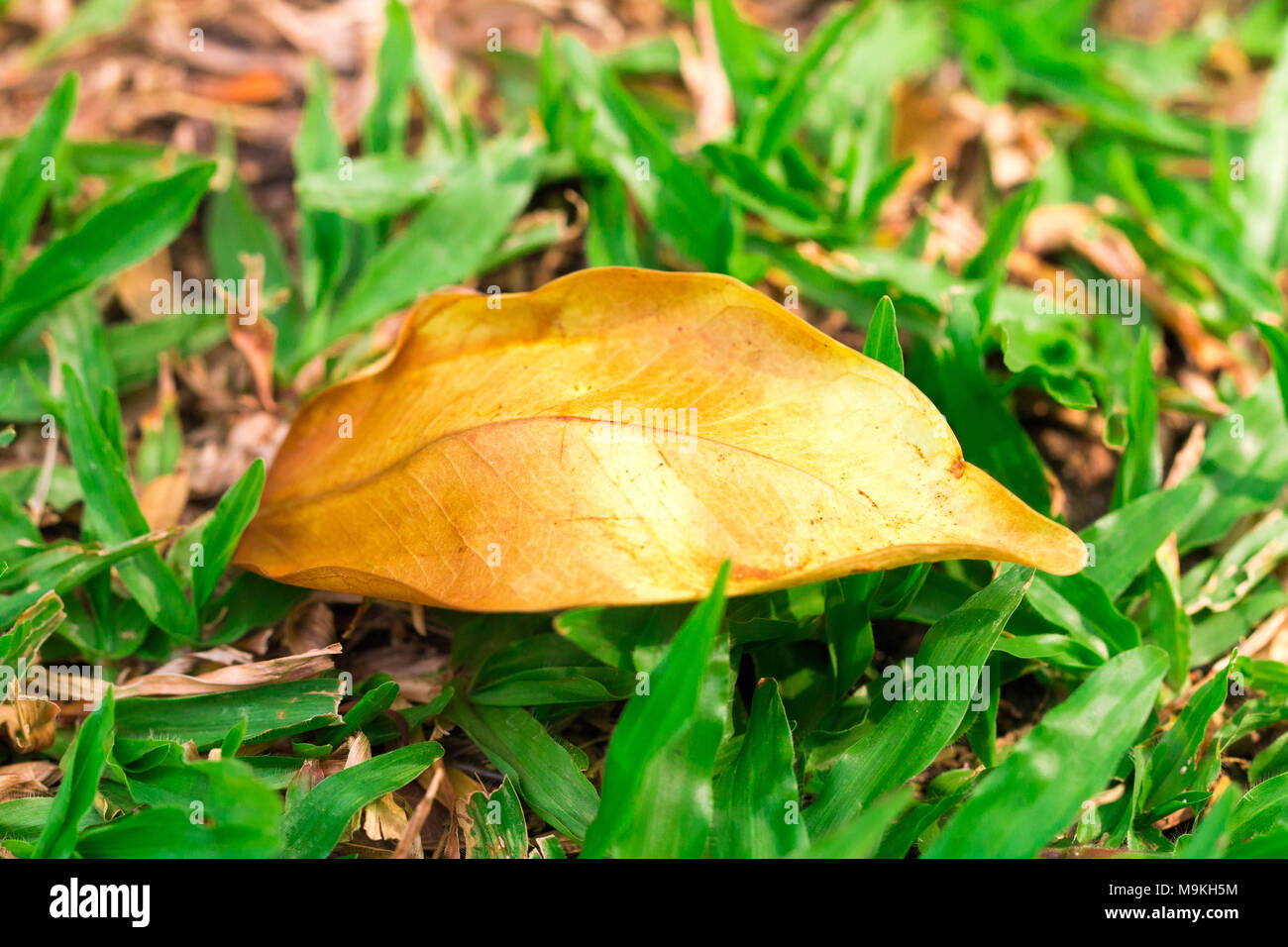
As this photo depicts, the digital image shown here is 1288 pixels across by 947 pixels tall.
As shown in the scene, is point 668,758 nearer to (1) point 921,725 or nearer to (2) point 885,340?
(1) point 921,725

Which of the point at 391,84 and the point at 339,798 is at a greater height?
the point at 391,84

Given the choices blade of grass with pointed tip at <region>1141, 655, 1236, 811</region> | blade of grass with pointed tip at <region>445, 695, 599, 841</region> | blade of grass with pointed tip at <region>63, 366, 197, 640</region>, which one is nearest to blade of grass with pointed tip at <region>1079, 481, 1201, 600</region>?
blade of grass with pointed tip at <region>1141, 655, 1236, 811</region>

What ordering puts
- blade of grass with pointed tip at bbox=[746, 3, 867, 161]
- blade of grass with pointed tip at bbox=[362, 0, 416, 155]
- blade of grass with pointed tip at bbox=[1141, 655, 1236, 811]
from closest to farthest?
blade of grass with pointed tip at bbox=[1141, 655, 1236, 811], blade of grass with pointed tip at bbox=[746, 3, 867, 161], blade of grass with pointed tip at bbox=[362, 0, 416, 155]

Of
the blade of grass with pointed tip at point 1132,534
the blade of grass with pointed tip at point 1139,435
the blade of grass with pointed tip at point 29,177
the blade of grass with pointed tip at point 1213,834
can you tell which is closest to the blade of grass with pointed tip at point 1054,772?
the blade of grass with pointed tip at point 1213,834

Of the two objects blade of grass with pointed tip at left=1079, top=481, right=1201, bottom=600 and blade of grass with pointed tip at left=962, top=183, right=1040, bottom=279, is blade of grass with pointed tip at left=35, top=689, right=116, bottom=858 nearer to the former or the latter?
blade of grass with pointed tip at left=1079, top=481, right=1201, bottom=600

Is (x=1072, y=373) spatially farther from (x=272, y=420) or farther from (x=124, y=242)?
(x=124, y=242)

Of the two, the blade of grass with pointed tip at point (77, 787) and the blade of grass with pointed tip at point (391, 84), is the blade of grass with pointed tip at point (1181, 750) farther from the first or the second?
the blade of grass with pointed tip at point (391, 84)

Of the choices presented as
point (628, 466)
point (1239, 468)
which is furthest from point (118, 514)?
point (1239, 468)
